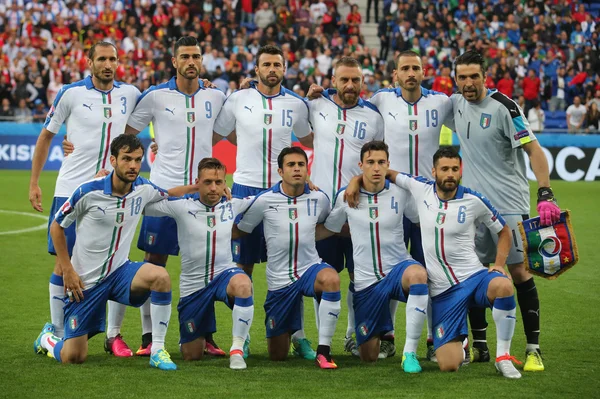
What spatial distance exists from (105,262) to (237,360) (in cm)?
120

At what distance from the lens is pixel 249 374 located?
6.69 m

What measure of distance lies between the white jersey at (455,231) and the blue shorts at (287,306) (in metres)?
0.82

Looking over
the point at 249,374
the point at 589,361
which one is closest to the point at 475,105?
the point at 589,361

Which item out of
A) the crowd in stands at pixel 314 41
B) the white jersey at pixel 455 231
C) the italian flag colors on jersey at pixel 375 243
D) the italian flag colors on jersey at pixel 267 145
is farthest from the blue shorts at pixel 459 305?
the crowd in stands at pixel 314 41

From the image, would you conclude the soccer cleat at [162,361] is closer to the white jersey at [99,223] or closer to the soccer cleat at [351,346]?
the white jersey at [99,223]

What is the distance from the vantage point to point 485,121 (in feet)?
23.9

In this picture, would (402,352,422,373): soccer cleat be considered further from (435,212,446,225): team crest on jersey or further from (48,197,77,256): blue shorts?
(48,197,77,256): blue shorts

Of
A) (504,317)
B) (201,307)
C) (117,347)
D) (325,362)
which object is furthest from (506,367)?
(117,347)

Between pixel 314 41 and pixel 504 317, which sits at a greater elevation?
pixel 314 41

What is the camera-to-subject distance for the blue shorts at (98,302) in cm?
695

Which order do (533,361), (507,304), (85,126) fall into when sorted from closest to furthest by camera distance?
(507,304)
(533,361)
(85,126)

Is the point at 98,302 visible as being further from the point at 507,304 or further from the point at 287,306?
the point at 507,304

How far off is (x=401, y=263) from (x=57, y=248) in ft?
8.20

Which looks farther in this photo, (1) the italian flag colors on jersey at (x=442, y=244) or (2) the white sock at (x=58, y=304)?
(2) the white sock at (x=58, y=304)
